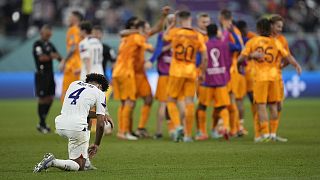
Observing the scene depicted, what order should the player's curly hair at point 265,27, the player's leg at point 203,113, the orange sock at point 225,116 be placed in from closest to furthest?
the player's curly hair at point 265,27 < the player's leg at point 203,113 < the orange sock at point 225,116

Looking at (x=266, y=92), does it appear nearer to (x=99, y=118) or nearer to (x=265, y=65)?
(x=265, y=65)

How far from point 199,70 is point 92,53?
2.58 metres

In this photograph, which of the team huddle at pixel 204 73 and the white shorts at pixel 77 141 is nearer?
the white shorts at pixel 77 141

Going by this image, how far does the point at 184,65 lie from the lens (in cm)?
1880

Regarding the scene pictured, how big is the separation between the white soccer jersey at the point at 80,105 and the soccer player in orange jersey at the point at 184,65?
5538 mm

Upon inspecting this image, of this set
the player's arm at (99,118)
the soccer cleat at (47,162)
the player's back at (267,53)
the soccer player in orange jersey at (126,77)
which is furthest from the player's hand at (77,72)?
the soccer cleat at (47,162)

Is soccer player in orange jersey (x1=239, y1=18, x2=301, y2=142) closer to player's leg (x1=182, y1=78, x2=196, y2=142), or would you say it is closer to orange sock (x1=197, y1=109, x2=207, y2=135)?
player's leg (x1=182, y1=78, x2=196, y2=142)

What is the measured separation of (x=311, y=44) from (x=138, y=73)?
50.6ft

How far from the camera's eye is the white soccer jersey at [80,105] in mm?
13203

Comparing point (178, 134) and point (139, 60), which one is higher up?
point (139, 60)

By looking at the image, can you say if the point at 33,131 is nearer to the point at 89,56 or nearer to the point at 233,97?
the point at 89,56

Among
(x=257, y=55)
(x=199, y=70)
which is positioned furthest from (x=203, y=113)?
(x=257, y=55)

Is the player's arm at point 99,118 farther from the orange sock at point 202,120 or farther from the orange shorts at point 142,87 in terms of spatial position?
the orange shorts at point 142,87

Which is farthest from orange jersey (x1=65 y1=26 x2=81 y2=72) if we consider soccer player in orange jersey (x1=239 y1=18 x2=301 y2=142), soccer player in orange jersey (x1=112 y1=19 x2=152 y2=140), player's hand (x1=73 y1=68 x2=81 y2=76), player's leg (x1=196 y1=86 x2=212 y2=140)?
soccer player in orange jersey (x1=239 y1=18 x2=301 y2=142)
